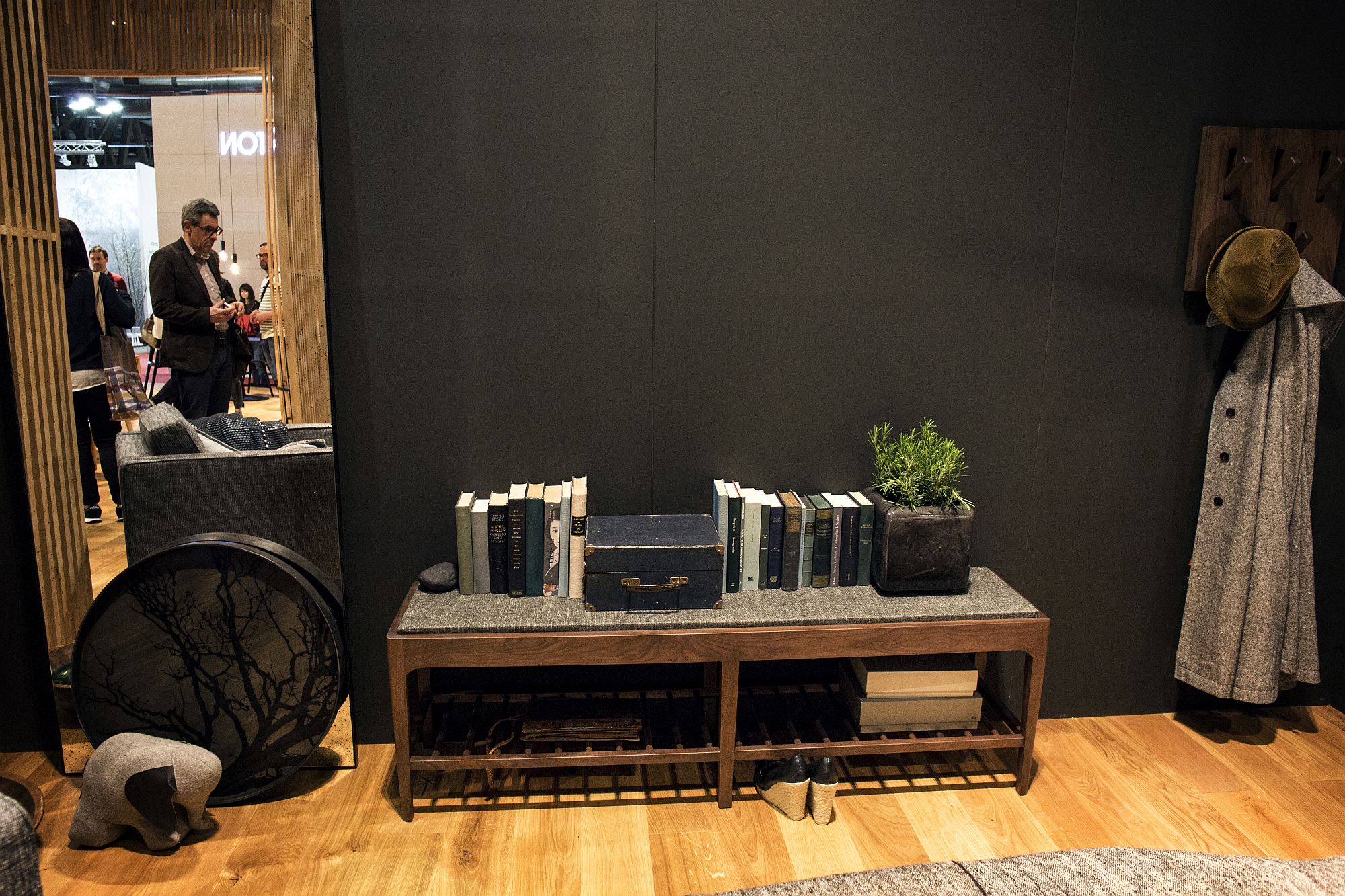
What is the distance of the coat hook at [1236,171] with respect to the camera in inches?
98.7

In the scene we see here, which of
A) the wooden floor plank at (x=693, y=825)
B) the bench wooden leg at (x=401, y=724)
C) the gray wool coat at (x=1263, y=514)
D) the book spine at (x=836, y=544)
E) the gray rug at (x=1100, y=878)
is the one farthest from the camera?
the gray wool coat at (x=1263, y=514)

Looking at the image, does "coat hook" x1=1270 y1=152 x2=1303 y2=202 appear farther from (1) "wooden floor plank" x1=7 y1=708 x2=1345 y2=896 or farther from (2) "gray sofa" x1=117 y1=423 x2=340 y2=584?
(2) "gray sofa" x1=117 y1=423 x2=340 y2=584

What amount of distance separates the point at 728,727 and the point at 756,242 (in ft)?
4.27

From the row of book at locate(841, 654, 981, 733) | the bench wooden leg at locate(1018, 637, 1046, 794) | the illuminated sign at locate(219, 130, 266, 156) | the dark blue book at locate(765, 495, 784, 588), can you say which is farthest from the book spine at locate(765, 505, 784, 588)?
the illuminated sign at locate(219, 130, 266, 156)

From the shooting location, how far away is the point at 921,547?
2.38 metres

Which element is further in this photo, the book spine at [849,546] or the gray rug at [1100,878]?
the book spine at [849,546]

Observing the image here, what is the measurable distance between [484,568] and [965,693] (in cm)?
137

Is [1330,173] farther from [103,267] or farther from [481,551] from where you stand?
[103,267]

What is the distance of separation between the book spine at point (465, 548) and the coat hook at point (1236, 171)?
2.30m

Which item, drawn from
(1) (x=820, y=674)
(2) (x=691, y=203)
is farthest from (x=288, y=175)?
(1) (x=820, y=674)

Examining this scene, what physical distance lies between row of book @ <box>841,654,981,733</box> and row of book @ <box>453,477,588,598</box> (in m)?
0.84

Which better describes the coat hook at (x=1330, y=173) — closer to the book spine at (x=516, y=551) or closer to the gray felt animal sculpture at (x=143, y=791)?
the book spine at (x=516, y=551)

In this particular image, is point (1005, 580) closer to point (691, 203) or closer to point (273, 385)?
→ point (691, 203)

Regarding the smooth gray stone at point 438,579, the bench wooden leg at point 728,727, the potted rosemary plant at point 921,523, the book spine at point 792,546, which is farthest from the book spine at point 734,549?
the smooth gray stone at point 438,579
